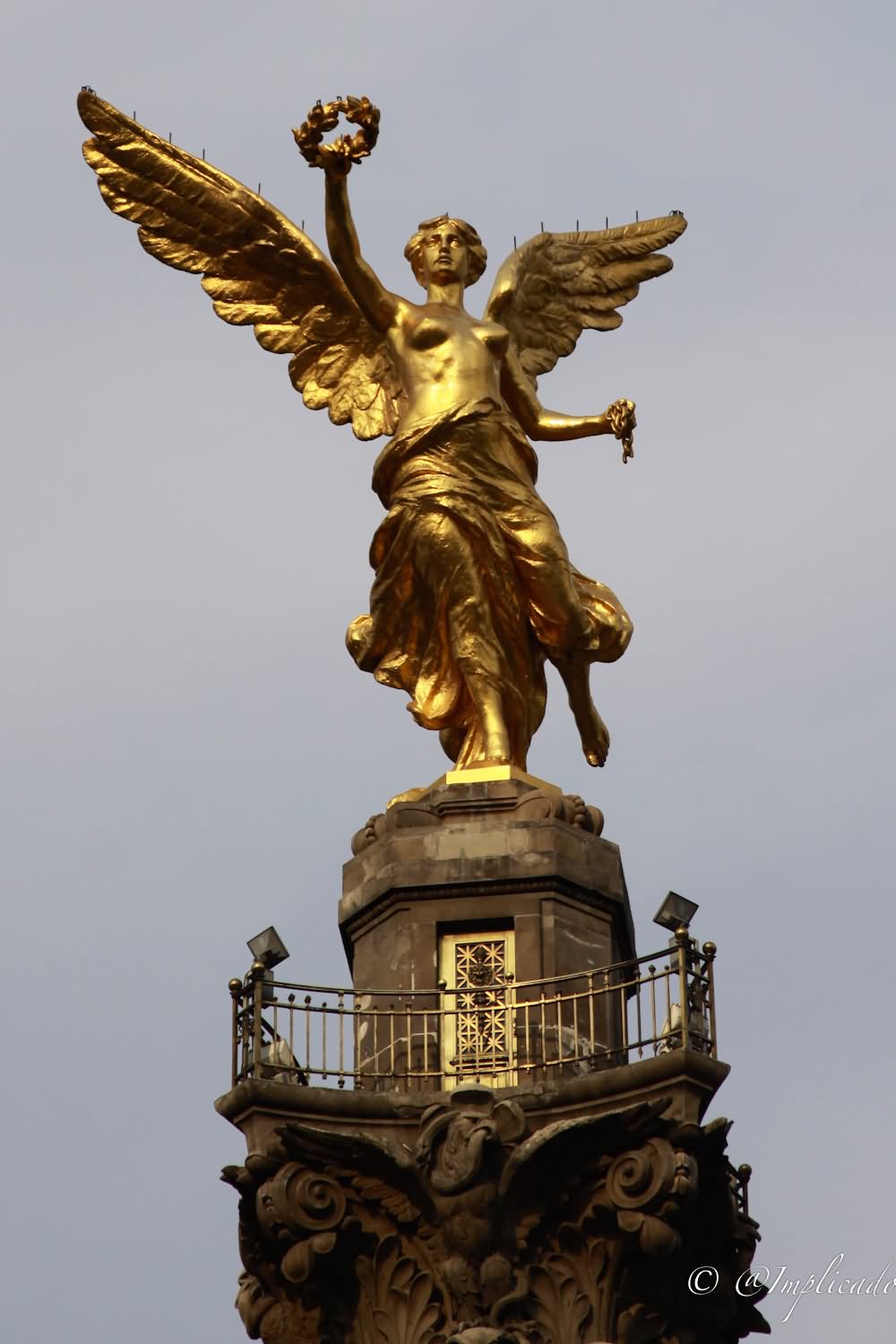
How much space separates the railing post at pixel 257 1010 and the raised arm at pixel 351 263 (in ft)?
24.7

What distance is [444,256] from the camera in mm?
47812

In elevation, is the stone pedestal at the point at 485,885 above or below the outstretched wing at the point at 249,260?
below

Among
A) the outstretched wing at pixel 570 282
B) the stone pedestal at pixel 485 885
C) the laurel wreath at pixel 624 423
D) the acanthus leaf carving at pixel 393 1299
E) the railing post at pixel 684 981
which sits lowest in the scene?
the acanthus leaf carving at pixel 393 1299

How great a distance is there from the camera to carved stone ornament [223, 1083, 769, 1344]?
41781 millimetres

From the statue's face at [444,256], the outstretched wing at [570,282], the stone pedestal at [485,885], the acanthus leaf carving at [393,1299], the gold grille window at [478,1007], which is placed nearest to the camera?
the acanthus leaf carving at [393,1299]

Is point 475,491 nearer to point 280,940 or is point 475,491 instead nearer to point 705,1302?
point 280,940

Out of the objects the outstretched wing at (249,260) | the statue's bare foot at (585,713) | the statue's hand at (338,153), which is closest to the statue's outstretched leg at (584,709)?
the statue's bare foot at (585,713)

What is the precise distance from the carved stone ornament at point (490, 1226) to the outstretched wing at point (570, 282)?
987 cm

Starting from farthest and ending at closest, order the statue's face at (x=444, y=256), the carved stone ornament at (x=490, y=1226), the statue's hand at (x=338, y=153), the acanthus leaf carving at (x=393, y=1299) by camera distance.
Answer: the statue's face at (x=444, y=256), the statue's hand at (x=338, y=153), the acanthus leaf carving at (x=393, y=1299), the carved stone ornament at (x=490, y=1226)

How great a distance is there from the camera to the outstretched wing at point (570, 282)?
48.9 meters

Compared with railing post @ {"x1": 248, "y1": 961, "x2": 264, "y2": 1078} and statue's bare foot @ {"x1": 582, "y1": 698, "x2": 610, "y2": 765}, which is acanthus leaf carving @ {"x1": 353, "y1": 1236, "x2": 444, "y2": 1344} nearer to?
railing post @ {"x1": 248, "y1": 961, "x2": 264, "y2": 1078}

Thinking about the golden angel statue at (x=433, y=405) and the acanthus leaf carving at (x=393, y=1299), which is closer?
the acanthus leaf carving at (x=393, y=1299)

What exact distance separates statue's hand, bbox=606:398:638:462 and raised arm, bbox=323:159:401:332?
2439mm

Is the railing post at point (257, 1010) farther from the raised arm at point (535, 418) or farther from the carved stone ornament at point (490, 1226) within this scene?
the raised arm at point (535, 418)
